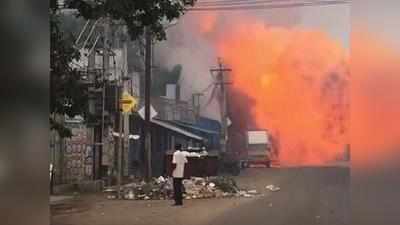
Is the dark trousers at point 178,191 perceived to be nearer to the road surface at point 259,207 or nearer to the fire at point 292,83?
the road surface at point 259,207

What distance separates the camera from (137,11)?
6.05m

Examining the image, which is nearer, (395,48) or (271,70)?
(395,48)

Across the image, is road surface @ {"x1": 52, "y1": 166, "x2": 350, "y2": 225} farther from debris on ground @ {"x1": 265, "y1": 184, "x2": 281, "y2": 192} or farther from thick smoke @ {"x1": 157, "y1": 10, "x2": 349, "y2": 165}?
thick smoke @ {"x1": 157, "y1": 10, "x2": 349, "y2": 165}

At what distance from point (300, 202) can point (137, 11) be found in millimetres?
2114

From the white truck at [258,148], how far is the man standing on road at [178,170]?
0.52 meters

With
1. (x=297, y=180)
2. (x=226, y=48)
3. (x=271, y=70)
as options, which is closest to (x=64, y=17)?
(x=226, y=48)

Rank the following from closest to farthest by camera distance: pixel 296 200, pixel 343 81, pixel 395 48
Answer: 1. pixel 395 48
2. pixel 343 81
3. pixel 296 200

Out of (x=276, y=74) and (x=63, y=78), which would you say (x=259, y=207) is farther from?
(x=63, y=78)

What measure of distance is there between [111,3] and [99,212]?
178 cm

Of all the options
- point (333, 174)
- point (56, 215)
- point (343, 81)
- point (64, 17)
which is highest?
point (64, 17)

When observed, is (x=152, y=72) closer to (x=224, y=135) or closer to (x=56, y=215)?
(x=224, y=135)

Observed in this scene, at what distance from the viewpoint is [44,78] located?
554 centimetres

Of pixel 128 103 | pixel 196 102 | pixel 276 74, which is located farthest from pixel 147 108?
pixel 276 74

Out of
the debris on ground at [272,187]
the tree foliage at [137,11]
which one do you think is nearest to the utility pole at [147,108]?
the tree foliage at [137,11]
